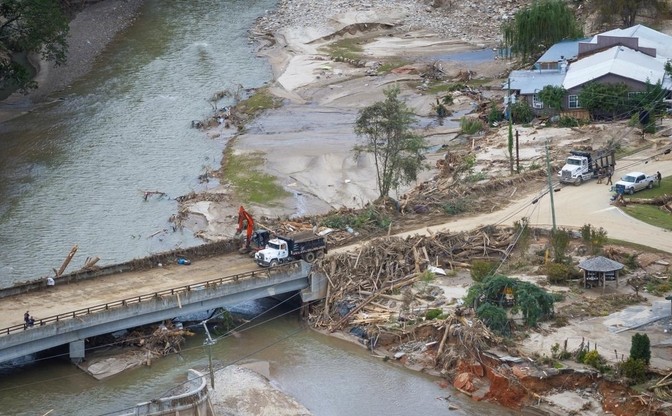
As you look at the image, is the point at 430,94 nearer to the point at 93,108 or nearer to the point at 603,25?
the point at 603,25

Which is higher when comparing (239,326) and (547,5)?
(547,5)

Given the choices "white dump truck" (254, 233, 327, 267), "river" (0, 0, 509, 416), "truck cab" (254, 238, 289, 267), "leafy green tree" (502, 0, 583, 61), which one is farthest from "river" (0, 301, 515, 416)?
"leafy green tree" (502, 0, 583, 61)

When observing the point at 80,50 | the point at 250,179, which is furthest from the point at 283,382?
the point at 80,50

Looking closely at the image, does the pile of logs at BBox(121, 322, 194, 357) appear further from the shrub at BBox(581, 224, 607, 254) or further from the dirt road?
the shrub at BBox(581, 224, 607, 254)

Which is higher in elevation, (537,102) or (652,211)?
(537,102)

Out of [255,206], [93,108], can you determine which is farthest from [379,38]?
[255,206]

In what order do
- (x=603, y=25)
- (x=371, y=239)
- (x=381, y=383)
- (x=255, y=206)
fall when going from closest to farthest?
(x=381, y=383), (x=371, y=239), (x=255, y=206), (x=603, y=25)

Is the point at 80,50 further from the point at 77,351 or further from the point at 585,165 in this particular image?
the point at 77,351
